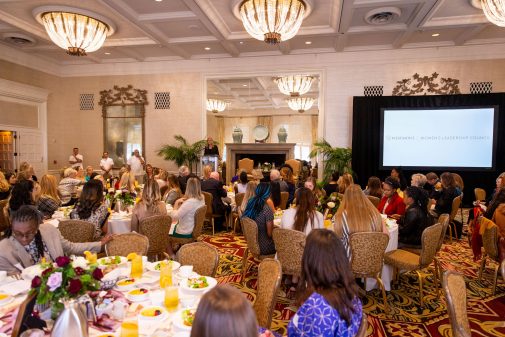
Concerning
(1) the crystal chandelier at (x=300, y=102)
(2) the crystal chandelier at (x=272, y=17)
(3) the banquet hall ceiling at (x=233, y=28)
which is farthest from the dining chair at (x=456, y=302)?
(1) the crystal chandelier at (x=300, y=102)

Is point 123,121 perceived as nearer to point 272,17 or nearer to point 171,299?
point 272,17

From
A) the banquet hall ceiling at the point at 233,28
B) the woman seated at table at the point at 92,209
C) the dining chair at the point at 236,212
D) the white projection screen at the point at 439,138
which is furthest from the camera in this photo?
the white projection screen at the point at 439,138

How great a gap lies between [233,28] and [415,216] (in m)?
6.76

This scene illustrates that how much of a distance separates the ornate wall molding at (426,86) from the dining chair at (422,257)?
24.0ft

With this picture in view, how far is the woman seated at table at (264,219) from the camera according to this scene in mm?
→ 4504

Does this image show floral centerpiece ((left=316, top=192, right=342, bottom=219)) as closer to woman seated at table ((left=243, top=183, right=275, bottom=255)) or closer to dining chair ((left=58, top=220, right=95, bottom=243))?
woman seated at table ((left=243, top=183, right=275, bottom=255))

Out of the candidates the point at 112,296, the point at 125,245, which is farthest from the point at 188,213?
the point at 112,296

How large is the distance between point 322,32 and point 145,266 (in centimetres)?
793

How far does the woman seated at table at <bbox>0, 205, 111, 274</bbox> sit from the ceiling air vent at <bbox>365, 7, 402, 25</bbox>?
7.58m

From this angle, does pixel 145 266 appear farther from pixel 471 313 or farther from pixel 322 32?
pixel 322 32

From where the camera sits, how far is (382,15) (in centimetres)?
788

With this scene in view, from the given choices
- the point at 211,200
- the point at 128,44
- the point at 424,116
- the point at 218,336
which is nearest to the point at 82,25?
the point at 128,44

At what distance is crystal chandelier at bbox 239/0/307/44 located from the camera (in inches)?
266

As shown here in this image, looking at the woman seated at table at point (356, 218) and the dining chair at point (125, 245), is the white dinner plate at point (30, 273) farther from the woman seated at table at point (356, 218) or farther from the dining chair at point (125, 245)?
the woman seated at table at point (356, 218)
